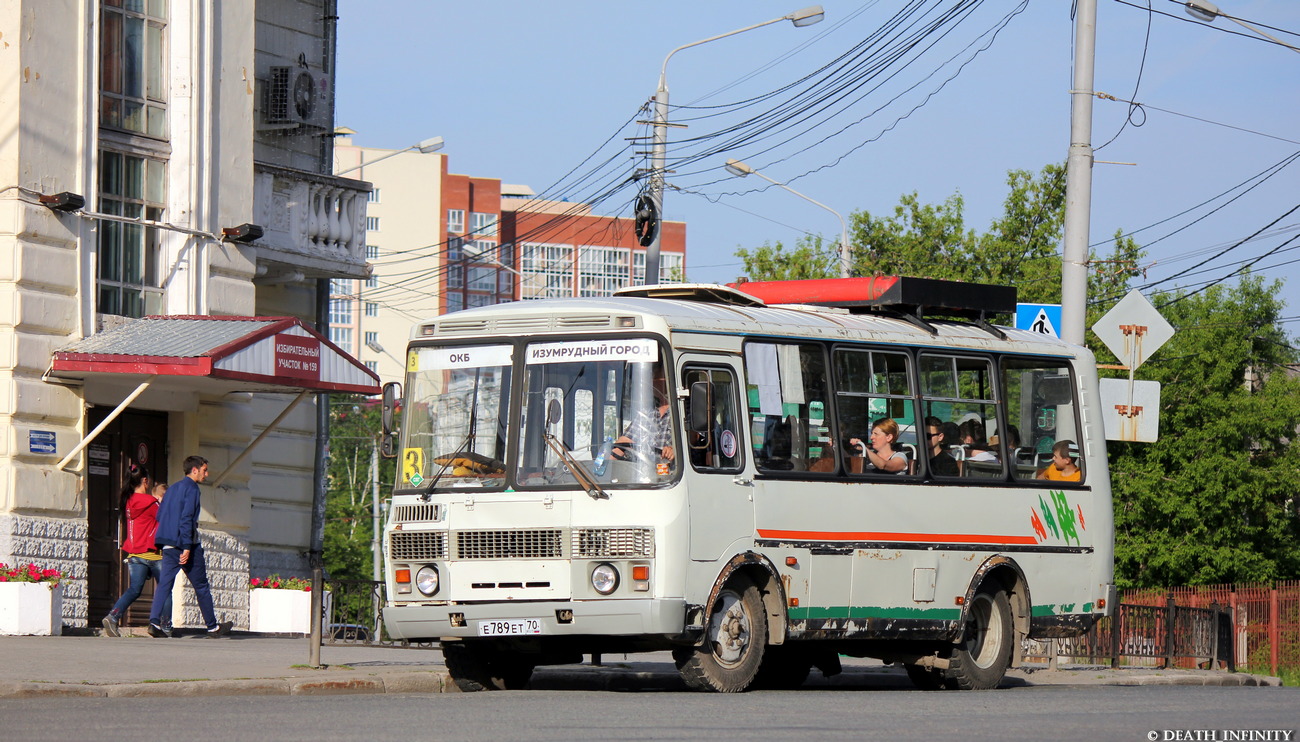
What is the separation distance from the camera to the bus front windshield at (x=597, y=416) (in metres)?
13.3

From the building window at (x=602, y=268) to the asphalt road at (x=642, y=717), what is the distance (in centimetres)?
13044

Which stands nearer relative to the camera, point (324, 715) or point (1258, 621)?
point (324, 715)

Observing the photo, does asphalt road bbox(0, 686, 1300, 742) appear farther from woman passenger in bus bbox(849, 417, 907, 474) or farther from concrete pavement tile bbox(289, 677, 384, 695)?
woman passenger in bus bbox(849, 417, 907, 474)

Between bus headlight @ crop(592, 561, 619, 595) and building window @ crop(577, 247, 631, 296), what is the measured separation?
129943mm

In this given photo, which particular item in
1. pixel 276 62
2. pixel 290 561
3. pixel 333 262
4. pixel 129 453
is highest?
pixel 276 62

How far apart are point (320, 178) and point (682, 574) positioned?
13.5m

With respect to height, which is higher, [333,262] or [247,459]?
[333,262]

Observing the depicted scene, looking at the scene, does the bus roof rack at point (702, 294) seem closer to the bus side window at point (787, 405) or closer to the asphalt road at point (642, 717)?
the bus side window at point (787, 405)

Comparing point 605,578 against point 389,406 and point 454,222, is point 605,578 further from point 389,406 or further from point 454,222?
point 454,222

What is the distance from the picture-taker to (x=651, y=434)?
13289 millimetres

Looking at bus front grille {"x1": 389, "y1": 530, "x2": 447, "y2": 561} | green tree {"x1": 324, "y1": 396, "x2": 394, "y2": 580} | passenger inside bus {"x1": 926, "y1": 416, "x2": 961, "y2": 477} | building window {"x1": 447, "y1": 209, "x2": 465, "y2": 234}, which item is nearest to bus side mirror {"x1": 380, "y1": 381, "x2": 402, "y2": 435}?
bus front grille {"x1": 389, "y1": 530, "x2": 447, "y2": 561}

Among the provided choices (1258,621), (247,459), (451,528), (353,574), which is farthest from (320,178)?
(353,574)

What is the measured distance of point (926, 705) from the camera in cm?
1252

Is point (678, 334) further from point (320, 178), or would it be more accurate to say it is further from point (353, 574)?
point (353, 574)
